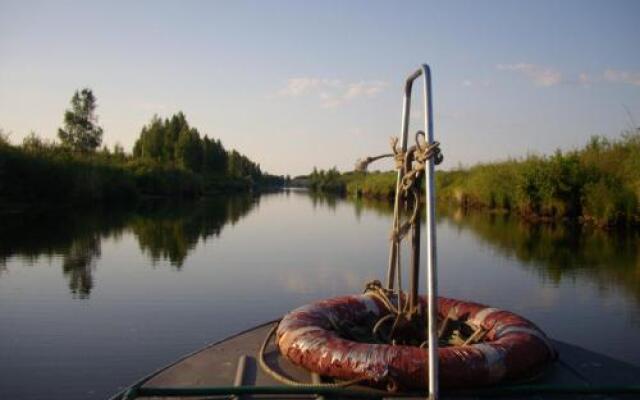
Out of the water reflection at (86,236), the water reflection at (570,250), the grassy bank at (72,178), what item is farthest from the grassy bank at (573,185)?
the grassy bank at (72,178)

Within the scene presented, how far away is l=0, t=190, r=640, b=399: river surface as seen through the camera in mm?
→ 7875

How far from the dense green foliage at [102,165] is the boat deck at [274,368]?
30.0 meters

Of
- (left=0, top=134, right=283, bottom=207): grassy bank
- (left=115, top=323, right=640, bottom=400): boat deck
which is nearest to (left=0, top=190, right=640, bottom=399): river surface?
(left=115, top=323, right=640, bottom=400): boat deck

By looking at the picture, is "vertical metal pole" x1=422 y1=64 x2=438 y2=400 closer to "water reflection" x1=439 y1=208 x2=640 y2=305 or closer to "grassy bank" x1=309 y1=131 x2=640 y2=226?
"water reflection" x1=439 y1=208 x2=640 y2=305

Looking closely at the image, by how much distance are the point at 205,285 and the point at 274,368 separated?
25.8 feet

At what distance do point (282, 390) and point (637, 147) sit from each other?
26.7m

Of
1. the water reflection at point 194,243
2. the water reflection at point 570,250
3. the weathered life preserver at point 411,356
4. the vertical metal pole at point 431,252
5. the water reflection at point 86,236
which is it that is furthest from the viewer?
the water reflection at point 86,236

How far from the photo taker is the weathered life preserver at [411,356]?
4516 mm

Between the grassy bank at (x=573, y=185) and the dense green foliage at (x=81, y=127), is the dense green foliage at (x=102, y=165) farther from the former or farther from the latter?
the grassy bank at (x=573, y=185)

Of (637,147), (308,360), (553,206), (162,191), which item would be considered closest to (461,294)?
(308,360)

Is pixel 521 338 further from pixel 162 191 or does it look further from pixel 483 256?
pixel 162 191

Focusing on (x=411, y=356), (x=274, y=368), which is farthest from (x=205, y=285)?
(x=411, y=356)

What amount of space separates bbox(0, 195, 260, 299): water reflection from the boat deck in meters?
7.00

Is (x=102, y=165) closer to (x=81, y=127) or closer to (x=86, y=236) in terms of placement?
(x=81, y=127)
